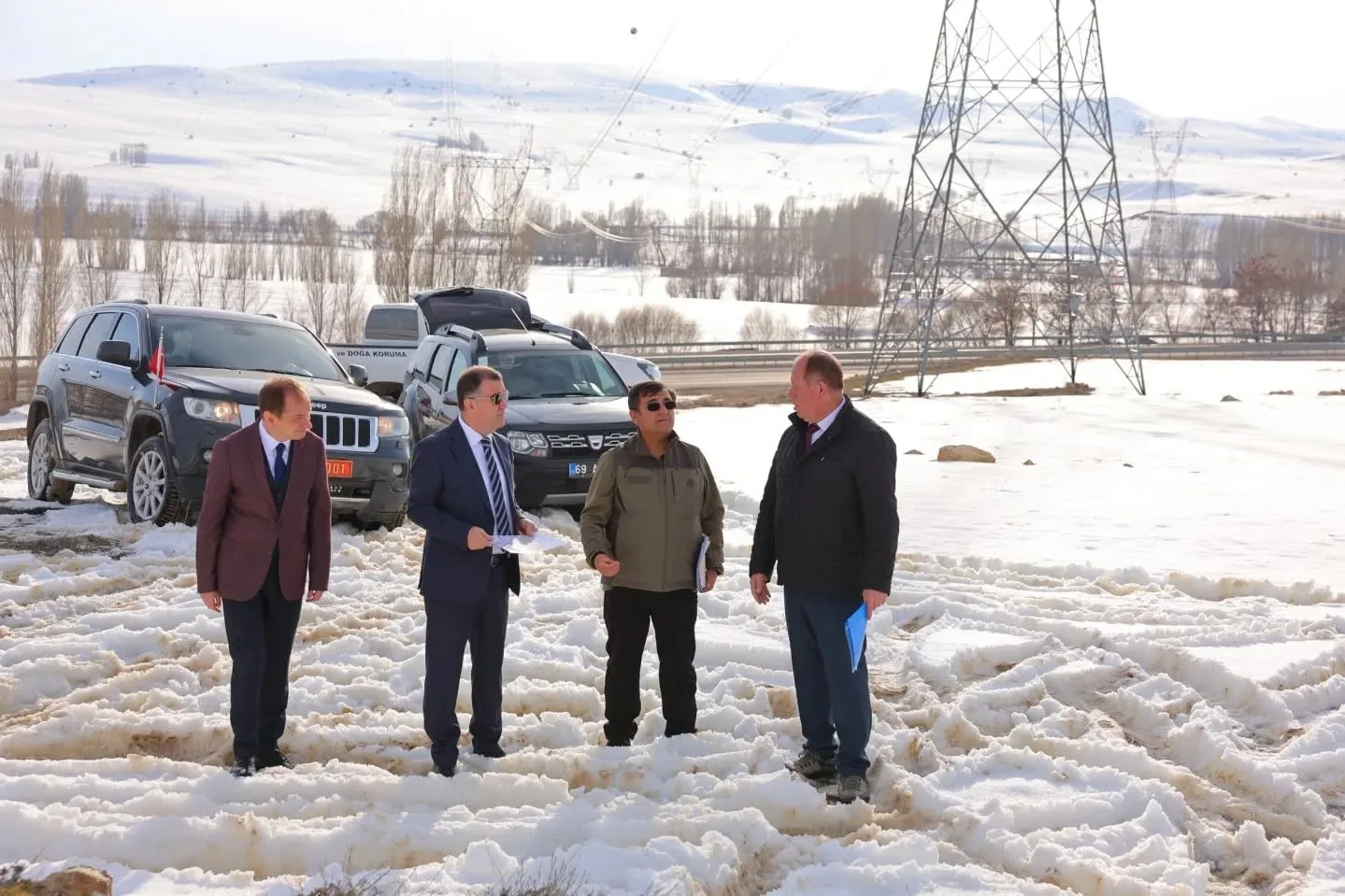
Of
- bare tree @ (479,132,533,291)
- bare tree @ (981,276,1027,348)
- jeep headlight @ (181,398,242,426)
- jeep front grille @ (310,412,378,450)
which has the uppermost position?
bare tree @ (479,132,533,291)

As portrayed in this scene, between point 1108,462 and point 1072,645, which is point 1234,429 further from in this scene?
point 1072,645

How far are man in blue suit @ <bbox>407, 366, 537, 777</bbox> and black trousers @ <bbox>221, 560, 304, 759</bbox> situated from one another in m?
0.68

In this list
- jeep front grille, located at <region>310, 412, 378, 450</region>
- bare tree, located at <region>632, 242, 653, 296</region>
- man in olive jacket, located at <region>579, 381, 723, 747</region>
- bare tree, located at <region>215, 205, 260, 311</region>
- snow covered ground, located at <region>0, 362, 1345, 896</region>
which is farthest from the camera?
bare tree, located at <region>632, 242, 653, 296</region>

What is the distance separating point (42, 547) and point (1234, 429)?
20.6 metres

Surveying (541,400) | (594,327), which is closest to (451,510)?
(541,400)

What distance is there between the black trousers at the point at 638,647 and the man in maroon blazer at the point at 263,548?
54.8 inches

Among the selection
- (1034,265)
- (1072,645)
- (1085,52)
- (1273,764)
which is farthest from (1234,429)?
(1273,764)

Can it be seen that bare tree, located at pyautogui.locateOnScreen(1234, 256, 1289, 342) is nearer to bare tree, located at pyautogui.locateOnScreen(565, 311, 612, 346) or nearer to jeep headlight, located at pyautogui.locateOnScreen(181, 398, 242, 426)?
bare tree, located at pyautogui.locateOnScreen(565, 311, 612, 346)

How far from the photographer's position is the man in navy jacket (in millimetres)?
6340

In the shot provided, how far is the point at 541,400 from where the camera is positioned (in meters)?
14.9

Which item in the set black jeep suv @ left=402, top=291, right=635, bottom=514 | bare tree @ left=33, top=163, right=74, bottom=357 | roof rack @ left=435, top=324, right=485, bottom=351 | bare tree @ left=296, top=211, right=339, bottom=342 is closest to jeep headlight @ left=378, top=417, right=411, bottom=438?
black jeep suv @ left=402, top=291, right=635, bottom=514

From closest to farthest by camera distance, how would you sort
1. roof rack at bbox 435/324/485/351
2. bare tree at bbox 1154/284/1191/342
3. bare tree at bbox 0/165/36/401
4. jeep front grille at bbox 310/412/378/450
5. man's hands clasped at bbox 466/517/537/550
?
1. man's hands clasped at bbox 466/517/537/550
2. jeep front grille at bbox 310/412/378/450
3. roof rack at bbox 435/324/485/351
4. bare tree at bbox 0/165/36/401
5. bare tree at bbox 1154/284/1191/342

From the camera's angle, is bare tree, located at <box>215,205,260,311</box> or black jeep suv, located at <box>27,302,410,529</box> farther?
bare tree, located at <box>215,205,260,311</box>

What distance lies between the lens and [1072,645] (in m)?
9.11
